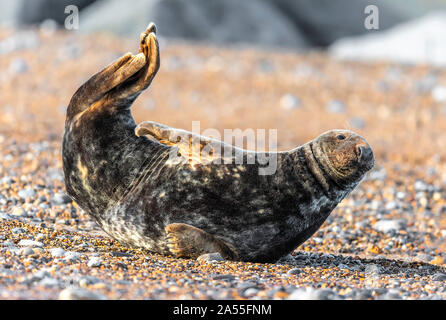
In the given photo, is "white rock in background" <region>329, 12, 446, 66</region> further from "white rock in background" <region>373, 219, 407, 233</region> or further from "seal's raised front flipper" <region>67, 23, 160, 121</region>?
"seal's raised front flipper" <region>67, 23, 160, 121</region>

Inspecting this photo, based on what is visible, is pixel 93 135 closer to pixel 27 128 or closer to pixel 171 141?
pixel 171 141

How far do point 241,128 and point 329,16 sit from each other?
8362 mm

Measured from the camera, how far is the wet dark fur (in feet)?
12.0

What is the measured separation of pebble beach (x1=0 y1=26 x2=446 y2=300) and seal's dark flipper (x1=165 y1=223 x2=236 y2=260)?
0.09m

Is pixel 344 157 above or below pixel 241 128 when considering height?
below

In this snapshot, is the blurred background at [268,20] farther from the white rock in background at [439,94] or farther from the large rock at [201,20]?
the white rock in background at [439,94]

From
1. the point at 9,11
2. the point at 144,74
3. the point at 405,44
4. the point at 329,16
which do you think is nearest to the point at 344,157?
the point at 144,74

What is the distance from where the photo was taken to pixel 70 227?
15.2 ft

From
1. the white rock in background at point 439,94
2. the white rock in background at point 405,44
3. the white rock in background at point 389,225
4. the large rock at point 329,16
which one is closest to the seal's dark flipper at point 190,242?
the white rock in background at point 389,225

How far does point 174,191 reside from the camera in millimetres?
3686

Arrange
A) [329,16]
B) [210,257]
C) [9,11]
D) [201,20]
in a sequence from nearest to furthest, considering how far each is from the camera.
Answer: [210,257] < [201,20] < [9,11] < [329,16]

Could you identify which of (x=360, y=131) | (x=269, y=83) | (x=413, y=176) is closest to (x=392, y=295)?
(x=413, y=176)

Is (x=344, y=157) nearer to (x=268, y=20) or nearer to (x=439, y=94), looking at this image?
(x=439, y=94)
